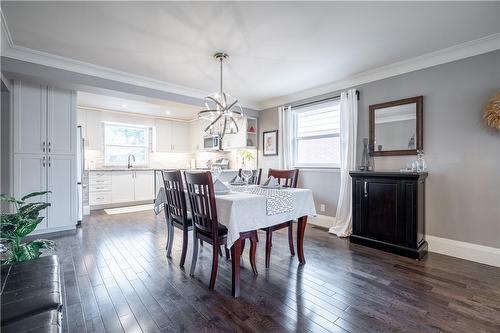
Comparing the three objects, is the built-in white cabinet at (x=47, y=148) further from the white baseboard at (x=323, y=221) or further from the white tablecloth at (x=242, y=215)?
the white baseboard at (x=323, y=221)

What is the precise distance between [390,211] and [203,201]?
7.46 feet

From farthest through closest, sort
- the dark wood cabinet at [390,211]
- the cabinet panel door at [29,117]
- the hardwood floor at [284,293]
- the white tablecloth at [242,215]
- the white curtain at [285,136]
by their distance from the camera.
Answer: the white curtain at [285,136] → the cabinet panel door at [29,117] → the dark wood cabinet at [390,211] → the white tablecloth at [242,215] → the hardwood floor at [284,293]

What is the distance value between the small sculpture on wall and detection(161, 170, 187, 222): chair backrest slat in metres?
3.17

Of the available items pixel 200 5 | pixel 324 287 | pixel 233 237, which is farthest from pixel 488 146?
pixel 200 5

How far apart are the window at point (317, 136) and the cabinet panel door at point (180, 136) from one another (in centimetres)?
387

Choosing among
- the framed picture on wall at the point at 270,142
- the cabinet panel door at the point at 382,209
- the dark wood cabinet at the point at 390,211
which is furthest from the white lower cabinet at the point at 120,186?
the cabinet panel door at the point at 382,209

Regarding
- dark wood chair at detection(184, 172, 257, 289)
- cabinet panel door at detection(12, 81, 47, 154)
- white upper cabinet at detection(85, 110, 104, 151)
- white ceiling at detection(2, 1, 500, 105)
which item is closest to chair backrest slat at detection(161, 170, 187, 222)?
dark wood chair at detection(184, 172, 257, 289)

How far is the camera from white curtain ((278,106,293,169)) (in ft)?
15.0

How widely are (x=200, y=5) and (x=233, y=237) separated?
1912 millimetres

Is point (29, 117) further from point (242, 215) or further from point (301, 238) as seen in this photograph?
point (301, 238)

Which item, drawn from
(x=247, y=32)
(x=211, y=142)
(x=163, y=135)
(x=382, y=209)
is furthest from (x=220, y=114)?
(x=163, y=135)

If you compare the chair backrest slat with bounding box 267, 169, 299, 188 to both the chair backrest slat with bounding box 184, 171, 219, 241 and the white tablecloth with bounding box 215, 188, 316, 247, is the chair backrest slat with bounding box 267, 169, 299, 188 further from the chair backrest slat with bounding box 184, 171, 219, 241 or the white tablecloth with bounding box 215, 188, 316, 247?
the chair backrest slat with bounding box 184, 171, 219, 241

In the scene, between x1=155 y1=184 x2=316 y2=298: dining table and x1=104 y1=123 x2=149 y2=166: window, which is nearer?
x1=155 y1=184 x2=316 y2=298: dining table

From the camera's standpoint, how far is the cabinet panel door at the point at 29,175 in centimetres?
→ 329
